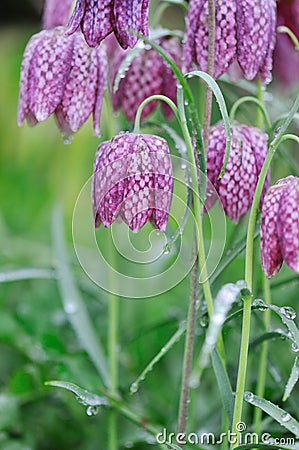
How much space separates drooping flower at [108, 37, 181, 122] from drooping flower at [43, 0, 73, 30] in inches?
5.9

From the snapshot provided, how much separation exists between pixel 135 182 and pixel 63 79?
0.23m

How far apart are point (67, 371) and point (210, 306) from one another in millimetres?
497

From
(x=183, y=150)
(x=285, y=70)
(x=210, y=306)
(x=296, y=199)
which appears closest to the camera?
(x=296, y=199)

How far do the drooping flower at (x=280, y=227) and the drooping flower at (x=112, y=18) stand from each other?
0.26 metres

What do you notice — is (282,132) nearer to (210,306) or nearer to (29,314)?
(210,306)

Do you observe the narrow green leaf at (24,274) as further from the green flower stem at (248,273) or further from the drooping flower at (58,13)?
the green flower stem at (248,273)

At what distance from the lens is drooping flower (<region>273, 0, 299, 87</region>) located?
1325mm

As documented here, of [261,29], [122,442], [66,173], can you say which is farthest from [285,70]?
[66,173]

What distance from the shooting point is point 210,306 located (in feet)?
3.21

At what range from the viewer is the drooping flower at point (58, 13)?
52.0 inches

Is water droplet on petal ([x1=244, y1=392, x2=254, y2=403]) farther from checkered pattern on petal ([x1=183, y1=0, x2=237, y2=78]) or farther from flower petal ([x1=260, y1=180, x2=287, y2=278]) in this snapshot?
checkered pattern on petal ([x1=183, y1=0, x2=237, y2=78])

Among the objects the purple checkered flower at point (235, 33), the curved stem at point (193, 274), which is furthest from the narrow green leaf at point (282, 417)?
the purple checkered flower at point (235, 33)

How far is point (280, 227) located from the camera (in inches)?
34.5

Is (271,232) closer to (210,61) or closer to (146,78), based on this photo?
(210,61)
